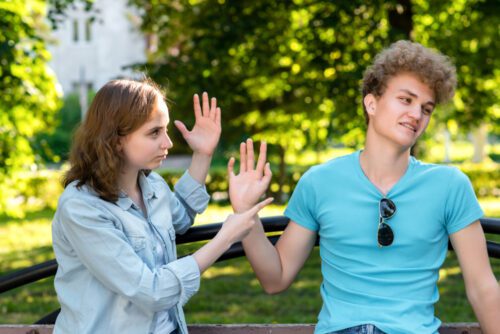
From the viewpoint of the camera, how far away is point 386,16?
39.0 ft

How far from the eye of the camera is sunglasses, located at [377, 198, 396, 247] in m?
2.80

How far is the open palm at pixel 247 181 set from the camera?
2.72m

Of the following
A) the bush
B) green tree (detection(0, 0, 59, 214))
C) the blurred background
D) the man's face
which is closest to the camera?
the man's face

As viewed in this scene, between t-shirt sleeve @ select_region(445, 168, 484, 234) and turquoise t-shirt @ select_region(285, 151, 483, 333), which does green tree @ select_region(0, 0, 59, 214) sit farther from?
t-shirt sleeve @ select_region(445, 168, 484, 234)

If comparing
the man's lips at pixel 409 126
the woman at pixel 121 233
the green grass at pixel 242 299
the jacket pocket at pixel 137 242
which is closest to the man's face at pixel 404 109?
the man's lips at pixel 409 126

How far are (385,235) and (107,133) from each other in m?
0.92

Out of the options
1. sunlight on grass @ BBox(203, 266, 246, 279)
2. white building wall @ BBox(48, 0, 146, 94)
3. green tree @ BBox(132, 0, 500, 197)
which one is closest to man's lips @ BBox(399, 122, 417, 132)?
sunlight on grass @ BBox(203, 266, 246, 279)

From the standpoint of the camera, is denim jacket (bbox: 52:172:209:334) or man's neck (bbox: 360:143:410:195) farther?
man's neck (bbox: 360:143:410:195)

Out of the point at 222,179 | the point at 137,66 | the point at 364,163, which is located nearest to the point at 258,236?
the point at 364,163

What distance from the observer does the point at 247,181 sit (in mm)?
2760

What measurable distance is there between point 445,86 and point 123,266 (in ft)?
3.89

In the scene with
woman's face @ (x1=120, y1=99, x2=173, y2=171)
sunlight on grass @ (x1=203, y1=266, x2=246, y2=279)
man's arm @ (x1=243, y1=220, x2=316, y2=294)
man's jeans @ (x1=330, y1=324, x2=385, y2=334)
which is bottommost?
sunlight on grass @ (x1=203, y1=266, x2=246, y2=279)

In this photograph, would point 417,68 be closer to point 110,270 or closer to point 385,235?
point 385,235

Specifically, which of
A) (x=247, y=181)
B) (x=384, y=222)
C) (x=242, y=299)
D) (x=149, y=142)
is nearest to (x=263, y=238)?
(x=247, y=181)
